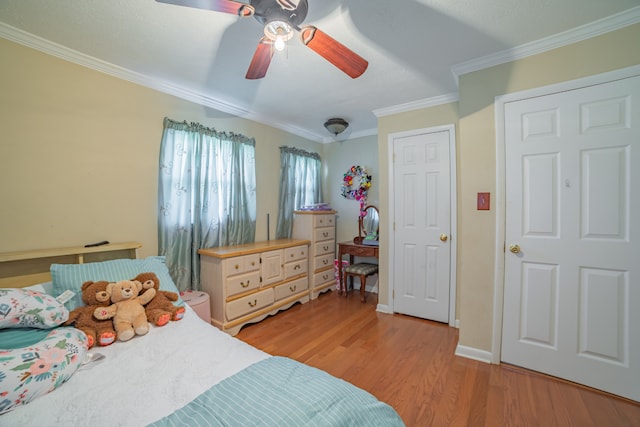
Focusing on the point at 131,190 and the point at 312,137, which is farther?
the point at 312,137

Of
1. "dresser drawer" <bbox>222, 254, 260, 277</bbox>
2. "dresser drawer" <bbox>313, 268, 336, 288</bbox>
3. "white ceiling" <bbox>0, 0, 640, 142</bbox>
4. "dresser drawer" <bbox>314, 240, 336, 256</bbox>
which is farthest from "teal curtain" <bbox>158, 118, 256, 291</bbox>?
"dresser drawer" <bbox>313, 268, 336, 288</bbox>

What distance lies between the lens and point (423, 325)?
2.81 m

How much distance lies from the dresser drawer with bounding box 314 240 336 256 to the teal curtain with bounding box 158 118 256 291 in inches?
39.8

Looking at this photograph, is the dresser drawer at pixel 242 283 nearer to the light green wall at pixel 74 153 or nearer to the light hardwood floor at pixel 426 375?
the light hardwood floor at pixel 426 375

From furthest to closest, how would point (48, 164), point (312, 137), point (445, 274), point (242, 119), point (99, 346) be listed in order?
point (312, 137) < point (242, 119) < point (445, 274) < point (48, 164) < point (99, 346)

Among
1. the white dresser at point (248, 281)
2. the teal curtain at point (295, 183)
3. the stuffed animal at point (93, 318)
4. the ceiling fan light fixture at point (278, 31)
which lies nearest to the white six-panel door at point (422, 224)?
the white dresser at point (248, 281)

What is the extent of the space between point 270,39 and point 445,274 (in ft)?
8.88

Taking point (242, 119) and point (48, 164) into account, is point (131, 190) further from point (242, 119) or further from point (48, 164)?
point (242, 119)

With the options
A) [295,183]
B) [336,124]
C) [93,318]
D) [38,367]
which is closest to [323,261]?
[295,183]

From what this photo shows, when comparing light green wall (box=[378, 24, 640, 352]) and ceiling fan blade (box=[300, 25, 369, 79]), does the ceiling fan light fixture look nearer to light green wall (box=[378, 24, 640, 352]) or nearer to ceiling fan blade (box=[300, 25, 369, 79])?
ceiling fan blade (box=[300, 25, 369, 79])

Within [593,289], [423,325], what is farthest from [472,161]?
[423,325]

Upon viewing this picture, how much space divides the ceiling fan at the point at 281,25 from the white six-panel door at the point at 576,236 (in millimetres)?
1449

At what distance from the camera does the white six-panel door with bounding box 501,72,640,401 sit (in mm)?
1661

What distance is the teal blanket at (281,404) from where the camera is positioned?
0.84 m
